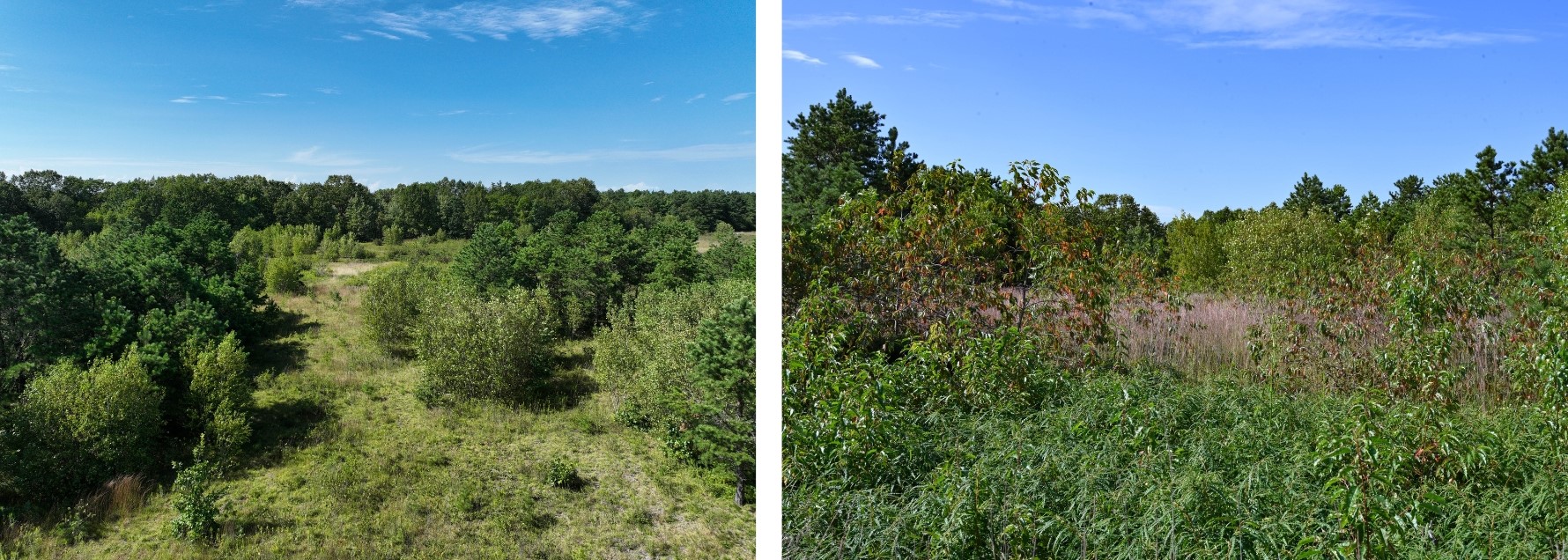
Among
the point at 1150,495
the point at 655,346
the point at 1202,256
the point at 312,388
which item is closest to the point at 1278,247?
the point at 1202,256

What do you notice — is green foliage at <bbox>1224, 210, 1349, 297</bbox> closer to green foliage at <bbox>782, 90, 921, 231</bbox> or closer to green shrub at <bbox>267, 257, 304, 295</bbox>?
green foliage at <bbox>782, 90, 921, 231</bbox>

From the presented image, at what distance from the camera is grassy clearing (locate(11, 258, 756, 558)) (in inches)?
149

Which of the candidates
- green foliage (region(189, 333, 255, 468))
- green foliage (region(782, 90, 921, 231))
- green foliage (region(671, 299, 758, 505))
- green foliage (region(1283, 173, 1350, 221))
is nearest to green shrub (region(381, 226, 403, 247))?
green foliage (region(189, 333, 255, 468))

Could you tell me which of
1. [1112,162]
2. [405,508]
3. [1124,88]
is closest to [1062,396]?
[1112,162]

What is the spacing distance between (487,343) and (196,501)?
1578 millimetres

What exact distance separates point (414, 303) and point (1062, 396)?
360 cm

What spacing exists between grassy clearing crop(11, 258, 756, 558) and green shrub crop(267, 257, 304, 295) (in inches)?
3.9

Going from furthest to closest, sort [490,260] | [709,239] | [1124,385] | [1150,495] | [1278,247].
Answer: [1278,247] → [490,260] → [709,239] → [1124,385] → [1150,495]

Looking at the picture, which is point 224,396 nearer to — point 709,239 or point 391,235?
point 391,235

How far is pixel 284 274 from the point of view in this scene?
424cm

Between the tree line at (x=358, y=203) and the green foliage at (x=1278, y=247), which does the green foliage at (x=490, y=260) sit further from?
the green foliage at (x=1278, y=247)

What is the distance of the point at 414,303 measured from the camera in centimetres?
449

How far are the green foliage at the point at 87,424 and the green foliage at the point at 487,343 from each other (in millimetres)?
1295

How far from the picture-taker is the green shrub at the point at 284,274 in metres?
4.16
